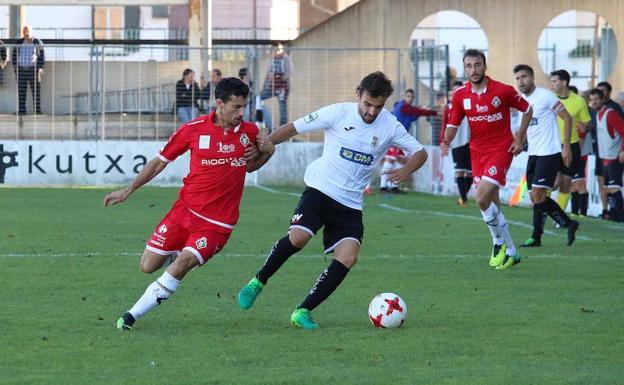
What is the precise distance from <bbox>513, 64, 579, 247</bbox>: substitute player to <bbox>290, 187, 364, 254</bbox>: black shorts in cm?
597

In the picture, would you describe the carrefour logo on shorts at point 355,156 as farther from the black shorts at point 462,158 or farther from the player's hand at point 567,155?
the black shorts at point 462,158

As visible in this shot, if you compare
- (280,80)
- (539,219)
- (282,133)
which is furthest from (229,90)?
(280,80)

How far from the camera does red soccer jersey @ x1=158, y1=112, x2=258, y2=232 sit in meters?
9.25

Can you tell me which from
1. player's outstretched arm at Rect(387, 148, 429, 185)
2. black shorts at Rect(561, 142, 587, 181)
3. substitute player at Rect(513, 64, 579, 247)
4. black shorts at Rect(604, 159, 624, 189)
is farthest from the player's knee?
black shorts at Rect(604, 159, 624, 189)

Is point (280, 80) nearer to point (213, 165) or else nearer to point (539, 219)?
point (539, 219)

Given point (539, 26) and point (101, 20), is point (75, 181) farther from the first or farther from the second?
point (101, 20)

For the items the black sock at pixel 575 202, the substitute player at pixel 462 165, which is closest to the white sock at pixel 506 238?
the black sock at pixel 575 202

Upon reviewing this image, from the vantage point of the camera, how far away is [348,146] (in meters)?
9.62

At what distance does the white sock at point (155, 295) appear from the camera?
29.5ft

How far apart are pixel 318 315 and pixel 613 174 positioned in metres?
11.0

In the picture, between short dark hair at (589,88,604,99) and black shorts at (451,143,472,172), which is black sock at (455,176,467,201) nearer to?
black shorts at (451,143,472,172)

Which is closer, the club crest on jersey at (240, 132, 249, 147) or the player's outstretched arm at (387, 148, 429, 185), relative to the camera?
the club crest on jersey at (240, 132, 249, 147)

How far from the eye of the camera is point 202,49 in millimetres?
28266

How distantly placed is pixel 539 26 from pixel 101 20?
36574mm
